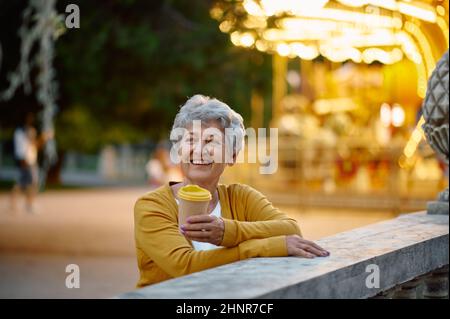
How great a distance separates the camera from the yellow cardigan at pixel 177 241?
11.2 feet

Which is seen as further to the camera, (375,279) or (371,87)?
(371,87)

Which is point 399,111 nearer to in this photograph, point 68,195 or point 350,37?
point 350,37

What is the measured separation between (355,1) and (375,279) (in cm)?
1008

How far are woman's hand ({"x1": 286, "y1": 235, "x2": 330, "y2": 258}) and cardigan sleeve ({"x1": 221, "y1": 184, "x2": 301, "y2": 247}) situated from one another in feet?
0.46

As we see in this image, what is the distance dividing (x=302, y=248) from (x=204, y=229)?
0.39 meters

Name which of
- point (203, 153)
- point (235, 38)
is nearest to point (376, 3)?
point (235, 38)

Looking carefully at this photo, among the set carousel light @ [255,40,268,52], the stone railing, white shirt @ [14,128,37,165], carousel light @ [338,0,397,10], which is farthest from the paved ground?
the stone railing

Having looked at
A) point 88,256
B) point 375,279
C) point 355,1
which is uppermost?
point 355,1

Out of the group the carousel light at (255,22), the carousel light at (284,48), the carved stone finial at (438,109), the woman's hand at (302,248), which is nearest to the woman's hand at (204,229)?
the woman's hand at (302,248)

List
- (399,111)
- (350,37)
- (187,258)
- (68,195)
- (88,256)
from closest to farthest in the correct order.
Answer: (187,258) → (88,256) → (350,37) → (399,111) → (68,195)

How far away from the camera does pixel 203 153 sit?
3.61 m
